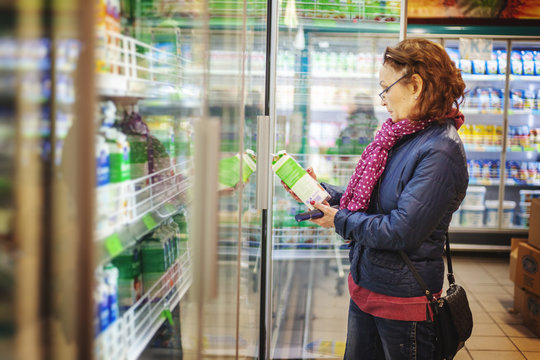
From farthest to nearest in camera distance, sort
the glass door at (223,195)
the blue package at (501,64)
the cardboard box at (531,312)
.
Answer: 1. the blue package at (501,64)
2. the cardboard box at (531,312)
3. the glass door at (223,195)

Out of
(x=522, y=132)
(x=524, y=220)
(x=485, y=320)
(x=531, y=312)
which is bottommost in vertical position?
(x=485, y=320)

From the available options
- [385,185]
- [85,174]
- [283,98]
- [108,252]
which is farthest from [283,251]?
[85,174]

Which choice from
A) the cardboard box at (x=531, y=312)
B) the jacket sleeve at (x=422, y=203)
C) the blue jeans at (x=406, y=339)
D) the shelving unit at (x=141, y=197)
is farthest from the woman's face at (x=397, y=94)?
the cardboard box at (x=531, y=312)

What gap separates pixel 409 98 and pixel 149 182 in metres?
1.01

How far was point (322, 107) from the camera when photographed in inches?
138

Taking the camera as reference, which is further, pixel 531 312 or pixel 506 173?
pixel 506 173

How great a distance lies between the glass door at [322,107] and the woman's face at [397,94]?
102 centimetres

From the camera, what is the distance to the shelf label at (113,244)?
756 mm

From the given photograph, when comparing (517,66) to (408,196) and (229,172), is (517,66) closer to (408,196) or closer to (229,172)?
(408,196)

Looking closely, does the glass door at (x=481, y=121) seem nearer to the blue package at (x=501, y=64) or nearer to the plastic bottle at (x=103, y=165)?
the blue package at (x=501, y=64)

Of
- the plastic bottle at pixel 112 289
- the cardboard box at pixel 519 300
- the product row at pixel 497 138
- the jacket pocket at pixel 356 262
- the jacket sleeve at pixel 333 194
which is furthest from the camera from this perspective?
the product row at pixel 497 138

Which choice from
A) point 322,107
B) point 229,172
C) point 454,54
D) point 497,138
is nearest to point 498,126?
point 497,138

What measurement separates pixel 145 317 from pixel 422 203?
3.01 feet

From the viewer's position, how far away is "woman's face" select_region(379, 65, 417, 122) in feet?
5.39
